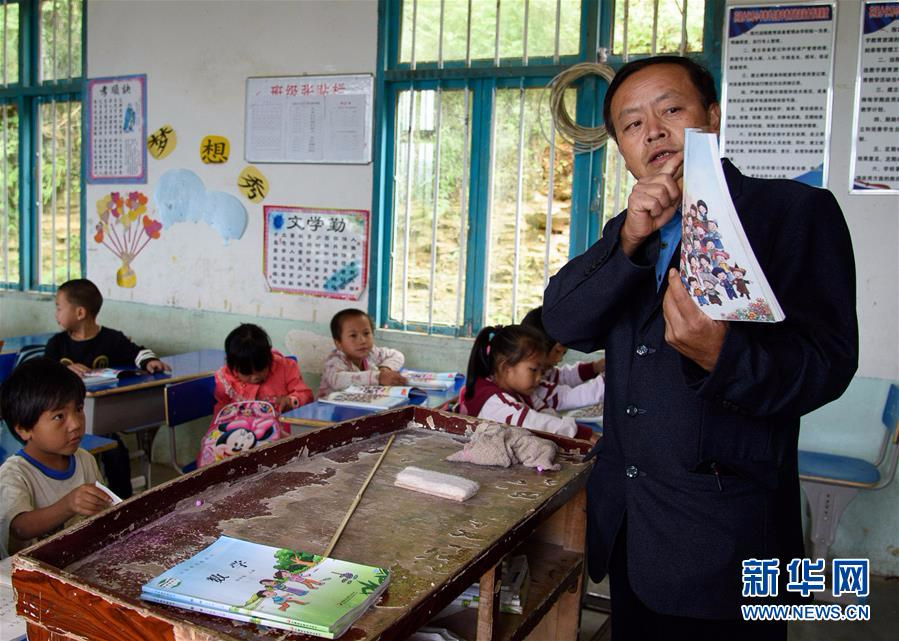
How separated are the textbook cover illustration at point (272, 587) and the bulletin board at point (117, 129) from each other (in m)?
4.17

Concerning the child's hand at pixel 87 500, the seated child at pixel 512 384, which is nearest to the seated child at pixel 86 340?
the seated child at pixel 512 384

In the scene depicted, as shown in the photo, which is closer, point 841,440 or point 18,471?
point 18,471

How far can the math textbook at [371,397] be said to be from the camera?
10.7 feet

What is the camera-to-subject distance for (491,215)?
4000 mm

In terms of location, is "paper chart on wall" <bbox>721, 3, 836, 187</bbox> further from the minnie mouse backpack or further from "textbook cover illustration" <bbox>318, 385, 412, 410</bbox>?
the minnie mouse backpack

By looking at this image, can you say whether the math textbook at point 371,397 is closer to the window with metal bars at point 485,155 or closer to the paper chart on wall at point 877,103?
the window with metal bars at point 485,155

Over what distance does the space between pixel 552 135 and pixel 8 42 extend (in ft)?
11.9

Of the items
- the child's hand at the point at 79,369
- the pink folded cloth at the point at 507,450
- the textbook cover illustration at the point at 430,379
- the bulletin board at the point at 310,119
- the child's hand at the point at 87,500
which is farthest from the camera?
the bulletin board at the point at 310,119

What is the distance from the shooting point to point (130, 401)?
3.59 metres

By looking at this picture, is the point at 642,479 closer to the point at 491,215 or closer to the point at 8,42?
the point at 491,215

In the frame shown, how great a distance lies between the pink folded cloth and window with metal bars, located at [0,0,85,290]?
4.11 m

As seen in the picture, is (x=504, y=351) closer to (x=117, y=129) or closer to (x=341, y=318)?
(x=341, y=318)

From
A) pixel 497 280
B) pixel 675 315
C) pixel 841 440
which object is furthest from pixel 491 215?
pixel 675 315

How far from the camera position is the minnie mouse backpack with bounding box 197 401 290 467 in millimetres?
3043
